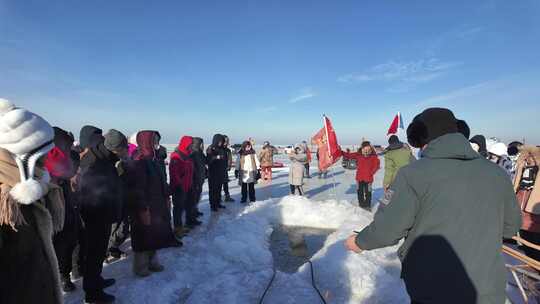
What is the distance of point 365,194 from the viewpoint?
26.2 feet

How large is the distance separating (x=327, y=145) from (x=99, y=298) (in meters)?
5.90

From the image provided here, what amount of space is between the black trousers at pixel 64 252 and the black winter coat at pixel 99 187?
1.18 feet

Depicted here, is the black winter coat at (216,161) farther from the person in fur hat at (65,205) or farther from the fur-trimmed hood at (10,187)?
the fur-trimmed hood at (10,187)

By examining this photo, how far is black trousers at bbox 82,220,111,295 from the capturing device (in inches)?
121

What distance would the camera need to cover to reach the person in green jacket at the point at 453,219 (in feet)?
5.15

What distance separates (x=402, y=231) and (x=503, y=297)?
2.25 feet

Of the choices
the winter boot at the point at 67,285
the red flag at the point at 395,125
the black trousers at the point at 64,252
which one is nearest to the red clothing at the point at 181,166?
the black trousers at the point at 64,252

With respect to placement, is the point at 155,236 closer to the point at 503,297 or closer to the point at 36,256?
the point at 36,256

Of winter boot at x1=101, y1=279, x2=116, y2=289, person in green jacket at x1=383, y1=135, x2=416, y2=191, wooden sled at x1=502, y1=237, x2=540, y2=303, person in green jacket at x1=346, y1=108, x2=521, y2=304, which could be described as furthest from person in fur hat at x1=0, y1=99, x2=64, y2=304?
person in green jacket at x1=383, y1=135, x2=416, y2=191

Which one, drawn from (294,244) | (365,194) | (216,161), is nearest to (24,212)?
(294,244)

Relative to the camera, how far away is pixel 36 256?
1434 mm

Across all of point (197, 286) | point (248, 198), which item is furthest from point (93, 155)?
point (248, 198)

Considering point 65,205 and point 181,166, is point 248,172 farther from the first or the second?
point 65,205

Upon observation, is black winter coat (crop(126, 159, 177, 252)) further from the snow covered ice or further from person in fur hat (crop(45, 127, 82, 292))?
person in fur hat (crop(45, 127, 82, 292))
